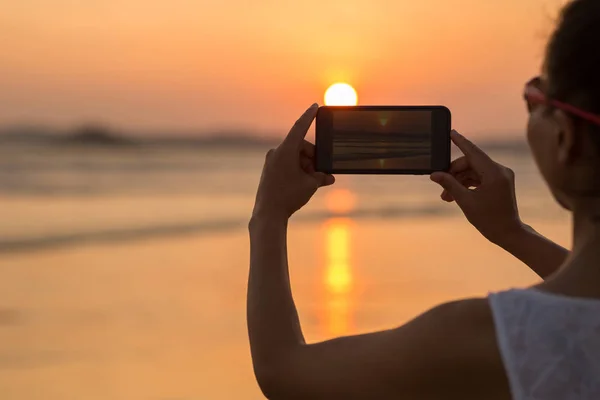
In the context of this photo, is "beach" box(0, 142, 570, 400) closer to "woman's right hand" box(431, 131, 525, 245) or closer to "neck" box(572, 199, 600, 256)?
"woman's right hand" box(431, 131, 525, 245)

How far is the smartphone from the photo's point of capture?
1733 mm

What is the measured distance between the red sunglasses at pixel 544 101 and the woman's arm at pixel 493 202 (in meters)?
0.36

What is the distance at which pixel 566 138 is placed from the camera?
49.5 inches

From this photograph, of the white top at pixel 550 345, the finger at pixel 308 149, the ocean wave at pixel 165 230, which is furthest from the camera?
the ocean wave at pixel 165 230

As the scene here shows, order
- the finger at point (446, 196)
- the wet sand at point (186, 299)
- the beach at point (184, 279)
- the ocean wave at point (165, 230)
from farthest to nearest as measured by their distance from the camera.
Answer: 1. the ocean wave at point (165, 230)
2. the beach at point (184, 279)
3. the wet sand at point (186, 299)
4. the finger at point (446, 196)

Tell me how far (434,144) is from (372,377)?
59cm

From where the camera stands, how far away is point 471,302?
1.25 m

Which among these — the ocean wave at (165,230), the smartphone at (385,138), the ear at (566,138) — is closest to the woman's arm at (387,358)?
the ear at (566,138)

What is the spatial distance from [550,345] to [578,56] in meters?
0.36

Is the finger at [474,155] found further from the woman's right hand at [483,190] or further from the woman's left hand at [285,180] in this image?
the woman's left hand at [285,180]

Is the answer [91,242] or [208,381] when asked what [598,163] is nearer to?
[208,381]

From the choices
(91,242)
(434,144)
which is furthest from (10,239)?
(434,144)

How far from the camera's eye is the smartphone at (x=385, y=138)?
1733 millimetres

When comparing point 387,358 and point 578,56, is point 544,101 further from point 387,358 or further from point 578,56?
point 387,358
